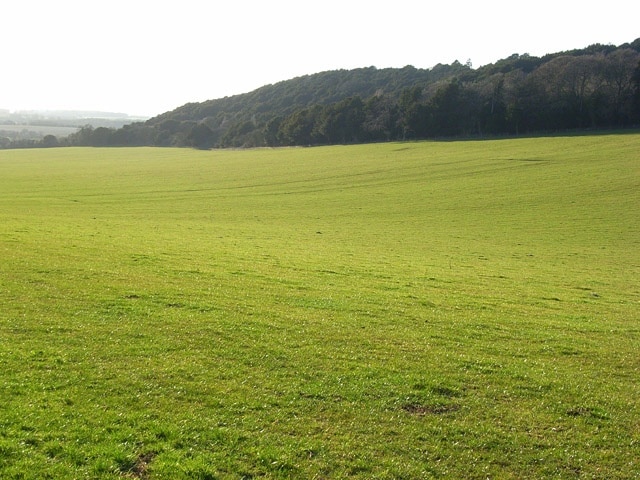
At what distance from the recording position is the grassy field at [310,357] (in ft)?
27.9

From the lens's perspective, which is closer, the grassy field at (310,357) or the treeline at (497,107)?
the grassy field at (310,357)

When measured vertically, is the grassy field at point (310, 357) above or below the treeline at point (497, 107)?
below

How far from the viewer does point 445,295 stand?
19797mm

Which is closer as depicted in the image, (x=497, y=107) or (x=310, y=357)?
A: (x=310, y=357)

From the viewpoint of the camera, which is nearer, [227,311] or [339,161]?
[227,311]

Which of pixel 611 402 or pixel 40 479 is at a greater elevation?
pixel 40 479

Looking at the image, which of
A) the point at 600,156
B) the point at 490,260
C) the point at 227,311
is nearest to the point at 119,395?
the point at 227,311

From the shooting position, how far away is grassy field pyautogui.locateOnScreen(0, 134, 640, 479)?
8.52m

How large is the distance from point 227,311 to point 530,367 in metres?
8.12

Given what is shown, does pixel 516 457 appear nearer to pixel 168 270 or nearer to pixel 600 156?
pixel 168 270

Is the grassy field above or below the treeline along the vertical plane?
below

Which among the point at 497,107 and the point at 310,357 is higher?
the point at 497,107

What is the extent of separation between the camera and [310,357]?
40.1 feet

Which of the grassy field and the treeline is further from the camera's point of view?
the treeline
